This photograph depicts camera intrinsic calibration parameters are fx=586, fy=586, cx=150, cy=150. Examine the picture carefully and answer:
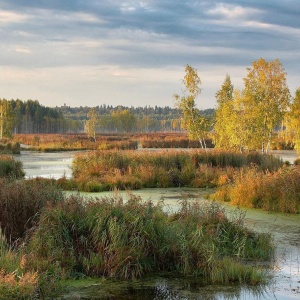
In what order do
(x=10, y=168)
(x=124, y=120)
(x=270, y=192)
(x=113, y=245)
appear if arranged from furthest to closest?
1. (x=124, y=120)
2. (x=10, y=168)
3. (x=270, y=192)
4. (x=113, y=245)

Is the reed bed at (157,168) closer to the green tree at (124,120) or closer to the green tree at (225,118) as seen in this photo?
the green tree at (225,118)

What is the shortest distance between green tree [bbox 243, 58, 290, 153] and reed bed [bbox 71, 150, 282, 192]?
35.6 feet

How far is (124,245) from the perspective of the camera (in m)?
10.5

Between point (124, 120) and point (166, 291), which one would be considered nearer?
point (166, 291)

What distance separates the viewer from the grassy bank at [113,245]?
10.1 meters

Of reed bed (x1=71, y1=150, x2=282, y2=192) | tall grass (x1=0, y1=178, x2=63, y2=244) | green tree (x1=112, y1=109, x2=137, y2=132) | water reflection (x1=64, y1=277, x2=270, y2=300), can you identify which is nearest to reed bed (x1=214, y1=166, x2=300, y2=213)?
reed bed (x1=71, y1=150, x2=282, y2=192)

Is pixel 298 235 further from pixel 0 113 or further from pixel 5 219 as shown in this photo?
pixel 0 113

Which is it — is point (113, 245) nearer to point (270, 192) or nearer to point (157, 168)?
point (270, 192)

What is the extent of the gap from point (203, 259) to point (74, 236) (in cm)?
245

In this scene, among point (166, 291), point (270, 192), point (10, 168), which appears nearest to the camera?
point (166, 291)

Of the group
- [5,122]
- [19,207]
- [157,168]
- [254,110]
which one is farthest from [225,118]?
[5,122]

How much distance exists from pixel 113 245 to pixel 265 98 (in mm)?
35547

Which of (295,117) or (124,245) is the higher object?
(295,117)

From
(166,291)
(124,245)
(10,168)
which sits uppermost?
(124,245)
